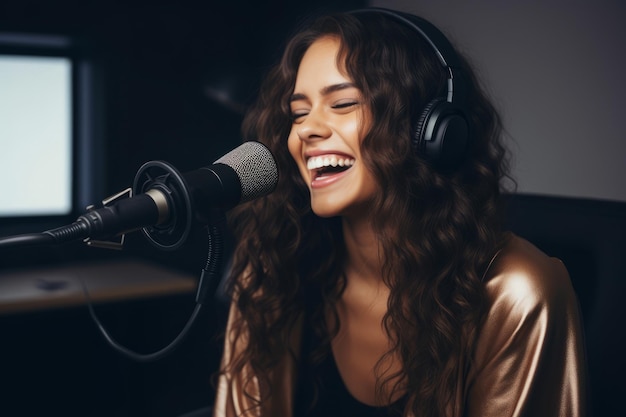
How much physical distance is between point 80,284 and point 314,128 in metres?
1.29

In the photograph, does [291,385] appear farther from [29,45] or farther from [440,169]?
[29,45]

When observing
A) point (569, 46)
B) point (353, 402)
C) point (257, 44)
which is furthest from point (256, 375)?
point (257, 44)

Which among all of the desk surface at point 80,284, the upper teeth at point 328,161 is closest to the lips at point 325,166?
the upper teeth at point 328,161

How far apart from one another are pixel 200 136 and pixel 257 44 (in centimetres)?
46

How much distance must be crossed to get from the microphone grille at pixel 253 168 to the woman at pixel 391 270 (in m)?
0.22

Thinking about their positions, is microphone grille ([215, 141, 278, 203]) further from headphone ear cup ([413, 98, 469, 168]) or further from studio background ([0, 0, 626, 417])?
studio background ([0, 0, 626, 417])

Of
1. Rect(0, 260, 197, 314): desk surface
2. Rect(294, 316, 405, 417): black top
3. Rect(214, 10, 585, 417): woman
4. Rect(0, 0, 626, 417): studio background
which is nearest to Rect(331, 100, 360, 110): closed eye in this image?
Rect(214, 10, 585, 417): woman

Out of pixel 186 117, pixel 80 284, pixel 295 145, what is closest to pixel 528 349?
pixel 295 145

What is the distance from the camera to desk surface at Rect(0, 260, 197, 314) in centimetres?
170

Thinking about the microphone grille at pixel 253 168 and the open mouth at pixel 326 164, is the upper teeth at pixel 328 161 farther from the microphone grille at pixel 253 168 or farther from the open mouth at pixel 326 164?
the microphone grille at pixel 253 168

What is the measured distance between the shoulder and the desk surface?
125 centimetres

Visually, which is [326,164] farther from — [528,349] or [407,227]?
[528,349]

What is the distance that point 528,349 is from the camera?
33.4 inches

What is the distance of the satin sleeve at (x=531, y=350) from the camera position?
33.2 inches
